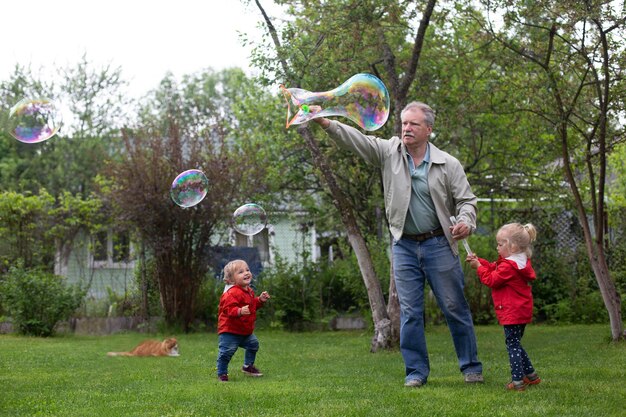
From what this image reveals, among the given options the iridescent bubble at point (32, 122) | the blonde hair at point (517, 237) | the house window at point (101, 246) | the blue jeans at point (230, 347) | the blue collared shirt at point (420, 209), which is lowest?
the blue jeans at point (230, 347)

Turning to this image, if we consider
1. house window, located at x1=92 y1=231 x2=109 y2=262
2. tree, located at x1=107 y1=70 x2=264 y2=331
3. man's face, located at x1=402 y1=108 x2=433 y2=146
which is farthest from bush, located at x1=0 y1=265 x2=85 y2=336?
man's face, located at x1=402 y1=108 x2=433 y2=146

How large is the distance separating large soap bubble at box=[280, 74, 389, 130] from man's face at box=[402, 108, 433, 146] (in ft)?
1.81

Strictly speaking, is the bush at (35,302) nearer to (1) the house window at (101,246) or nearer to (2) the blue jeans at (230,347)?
(1) the house window at (101,246)

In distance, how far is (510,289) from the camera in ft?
18.7

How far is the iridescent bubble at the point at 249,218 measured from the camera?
9.10 metres

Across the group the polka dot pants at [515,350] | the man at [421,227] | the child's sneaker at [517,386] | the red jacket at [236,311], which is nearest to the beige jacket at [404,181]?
the man at [421,227]

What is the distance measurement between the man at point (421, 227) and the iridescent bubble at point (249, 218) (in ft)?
11.0

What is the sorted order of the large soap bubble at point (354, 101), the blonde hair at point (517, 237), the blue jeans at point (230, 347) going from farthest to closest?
1. the blue jeans at point (230, 347)
2. the large soap bubble at point (354, 101)
3. the blonde hair at point (517, 237)

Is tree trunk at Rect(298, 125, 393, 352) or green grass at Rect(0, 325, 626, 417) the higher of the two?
tree trunk at Rect(298, 125, 393, 352)

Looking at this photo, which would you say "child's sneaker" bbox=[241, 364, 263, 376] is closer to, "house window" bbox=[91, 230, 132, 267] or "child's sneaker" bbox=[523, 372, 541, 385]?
"child's sneaker" bbox=[523, 372, 541, 385]

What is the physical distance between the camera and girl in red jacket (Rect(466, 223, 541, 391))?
5.61 m

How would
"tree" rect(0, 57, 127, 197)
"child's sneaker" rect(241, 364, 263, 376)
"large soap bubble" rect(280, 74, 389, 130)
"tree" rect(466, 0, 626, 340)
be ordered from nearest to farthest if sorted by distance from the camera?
"large soap bubble" rect(280, 74, 389, 130), "child's sneaker" rect(241, 364, 263, 376), "tree" rect(466, 0, 626, 340), "tree" rect(0, 57, 127, 197)

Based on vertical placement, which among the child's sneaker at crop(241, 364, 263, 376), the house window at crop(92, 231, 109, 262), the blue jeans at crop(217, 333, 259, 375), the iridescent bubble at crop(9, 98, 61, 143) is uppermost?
the iridescent bubble at crop(9, 98, 61, 143)

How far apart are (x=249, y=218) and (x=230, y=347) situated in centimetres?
233
